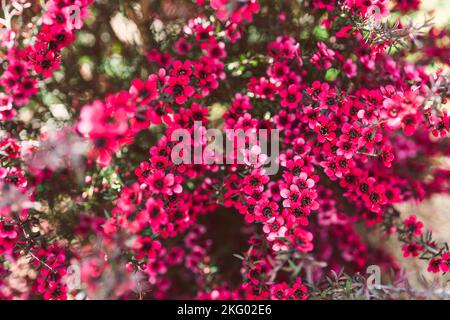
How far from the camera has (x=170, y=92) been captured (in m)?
1.25

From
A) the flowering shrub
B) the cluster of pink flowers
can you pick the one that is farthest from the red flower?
the cluster of pink flowers

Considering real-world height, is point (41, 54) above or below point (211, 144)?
above

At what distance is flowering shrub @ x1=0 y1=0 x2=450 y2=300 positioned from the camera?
1.17m

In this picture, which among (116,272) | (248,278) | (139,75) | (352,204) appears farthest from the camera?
(352,204)

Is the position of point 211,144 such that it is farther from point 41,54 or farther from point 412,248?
point 412,248

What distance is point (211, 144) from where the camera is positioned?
1.48 m

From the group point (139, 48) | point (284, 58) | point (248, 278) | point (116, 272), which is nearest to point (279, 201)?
point (248, 278)

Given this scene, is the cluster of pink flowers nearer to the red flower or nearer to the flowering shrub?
the flowering shrub

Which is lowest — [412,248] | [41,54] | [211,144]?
[412,248]

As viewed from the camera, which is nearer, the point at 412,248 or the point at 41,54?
the point at 41,54

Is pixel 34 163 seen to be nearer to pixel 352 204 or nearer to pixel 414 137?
pixel 352 204

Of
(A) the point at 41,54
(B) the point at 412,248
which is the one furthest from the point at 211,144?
(B) the point at 412,248

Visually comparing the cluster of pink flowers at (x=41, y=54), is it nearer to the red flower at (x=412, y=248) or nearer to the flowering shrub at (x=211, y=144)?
the flowering shrub at (x=211, y=144)
